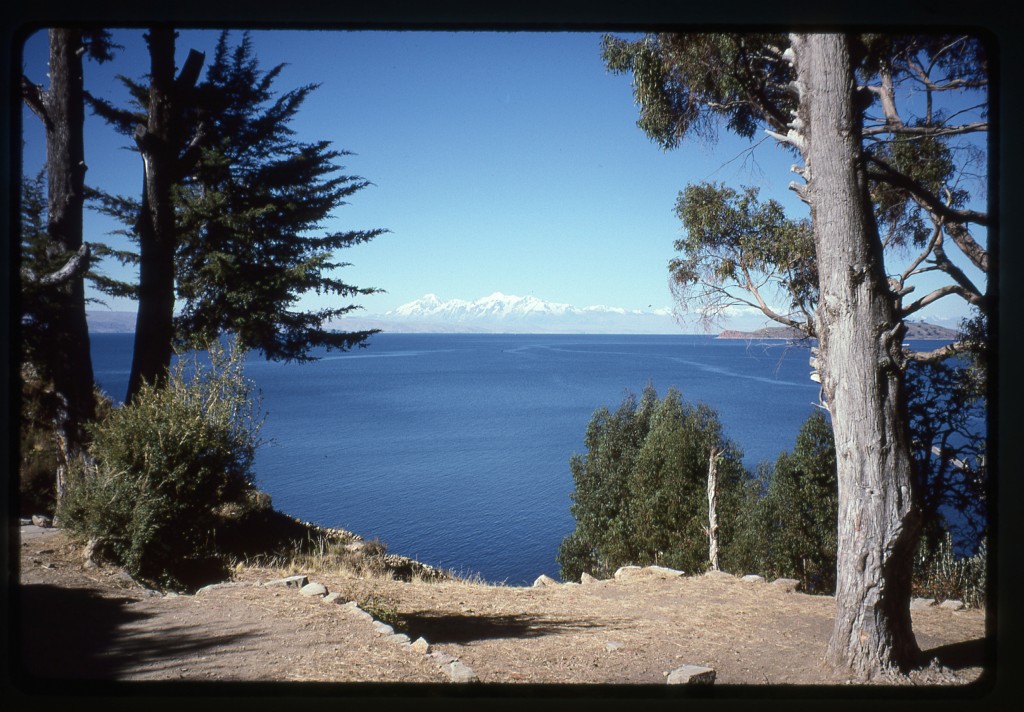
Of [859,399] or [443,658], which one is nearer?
[443,658]

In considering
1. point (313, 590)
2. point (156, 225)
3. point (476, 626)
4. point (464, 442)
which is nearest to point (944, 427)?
point (476, 626)

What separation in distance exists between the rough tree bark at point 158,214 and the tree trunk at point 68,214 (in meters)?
0.60

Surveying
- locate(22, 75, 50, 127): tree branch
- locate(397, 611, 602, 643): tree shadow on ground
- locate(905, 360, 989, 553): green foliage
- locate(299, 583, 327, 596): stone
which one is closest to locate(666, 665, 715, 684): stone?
locate(397, 611, 602, 643): tree shadow on ground

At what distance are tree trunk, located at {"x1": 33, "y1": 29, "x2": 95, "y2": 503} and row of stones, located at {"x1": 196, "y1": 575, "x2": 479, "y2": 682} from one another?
2996 millimetres

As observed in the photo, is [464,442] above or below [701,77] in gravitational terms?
below

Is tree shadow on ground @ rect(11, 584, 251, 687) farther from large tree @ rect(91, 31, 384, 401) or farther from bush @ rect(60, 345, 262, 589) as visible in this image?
large tree @ rect(91, 31, 384, 401)

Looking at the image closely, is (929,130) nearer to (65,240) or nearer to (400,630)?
(400,630)

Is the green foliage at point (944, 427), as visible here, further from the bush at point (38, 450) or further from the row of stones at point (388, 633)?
the bush at point (38, 450)

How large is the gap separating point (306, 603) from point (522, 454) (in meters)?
26.0

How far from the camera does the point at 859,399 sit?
133 inches

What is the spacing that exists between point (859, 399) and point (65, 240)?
690cm

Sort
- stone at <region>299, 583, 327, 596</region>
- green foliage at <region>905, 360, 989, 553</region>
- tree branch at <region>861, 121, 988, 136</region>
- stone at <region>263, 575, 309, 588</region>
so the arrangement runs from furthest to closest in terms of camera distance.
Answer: green foliage at <region>905, 360, 989, 553</region> < tree branch at <region>861, 121, 988, 136</region> < stone at <region>263, 575, 309, 588</region> < stone at <region>299, 583, 327, 596</region>

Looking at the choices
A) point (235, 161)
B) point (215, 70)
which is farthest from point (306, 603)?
point (215, 70)

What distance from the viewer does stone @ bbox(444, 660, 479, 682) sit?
295 centimetres
